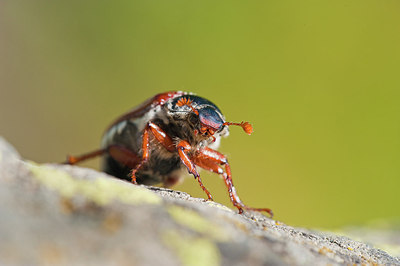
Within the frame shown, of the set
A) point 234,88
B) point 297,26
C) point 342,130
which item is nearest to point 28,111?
point 234,88

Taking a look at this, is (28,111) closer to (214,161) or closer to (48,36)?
(48,36)

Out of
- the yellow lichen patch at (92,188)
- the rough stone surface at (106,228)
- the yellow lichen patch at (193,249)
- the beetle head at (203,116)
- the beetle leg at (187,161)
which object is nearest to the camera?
the rough stone surface at (106,228)

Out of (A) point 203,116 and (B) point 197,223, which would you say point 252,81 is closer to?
(A) point 203,116

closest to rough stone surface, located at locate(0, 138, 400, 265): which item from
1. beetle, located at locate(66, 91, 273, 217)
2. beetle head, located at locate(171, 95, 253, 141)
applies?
beetle, located at locate(66, 91, 273, 217)

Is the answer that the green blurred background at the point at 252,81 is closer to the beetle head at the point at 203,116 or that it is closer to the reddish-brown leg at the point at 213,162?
the beetle head at the point at 203,116

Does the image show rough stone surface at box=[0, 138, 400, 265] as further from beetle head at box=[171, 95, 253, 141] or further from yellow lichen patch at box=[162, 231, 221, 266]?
beetle head at box=[171, 95, 253, 141]

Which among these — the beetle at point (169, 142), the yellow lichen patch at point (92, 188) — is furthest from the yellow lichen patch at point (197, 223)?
the beetle at point (169, 142)

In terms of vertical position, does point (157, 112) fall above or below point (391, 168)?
below
